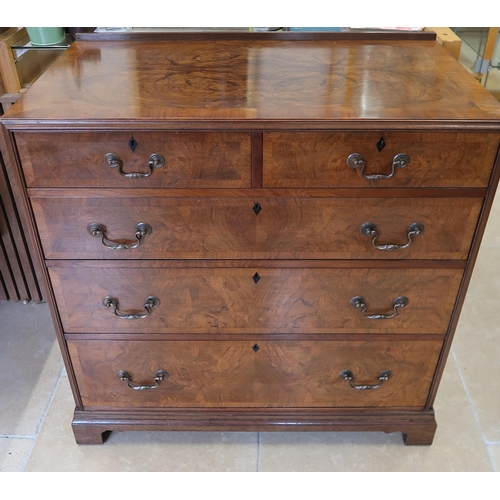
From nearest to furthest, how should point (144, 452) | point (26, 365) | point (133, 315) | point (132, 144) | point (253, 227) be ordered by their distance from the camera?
point (132, 144)
point (253, 227)
point (133, 315)
point (144, 452)
point (26, 365)

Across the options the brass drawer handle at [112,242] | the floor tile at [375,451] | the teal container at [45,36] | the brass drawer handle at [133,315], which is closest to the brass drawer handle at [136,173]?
the brass drawer handle at [112,242]

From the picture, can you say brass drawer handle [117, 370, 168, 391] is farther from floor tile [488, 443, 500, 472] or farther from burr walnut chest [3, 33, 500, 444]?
floor tile [488, 443, 500, 472]

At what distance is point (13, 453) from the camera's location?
1.42 m

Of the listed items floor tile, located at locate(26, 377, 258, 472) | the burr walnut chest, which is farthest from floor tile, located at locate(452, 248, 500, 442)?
floor tile, located at locate(26, 377, 258, 472)

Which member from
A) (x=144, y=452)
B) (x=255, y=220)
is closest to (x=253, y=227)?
(x=255, y=220)

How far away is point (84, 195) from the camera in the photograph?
108 cm

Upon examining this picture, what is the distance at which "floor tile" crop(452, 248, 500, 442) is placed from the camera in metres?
1.55

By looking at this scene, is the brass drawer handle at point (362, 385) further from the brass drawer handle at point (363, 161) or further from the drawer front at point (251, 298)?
the brass drawer handle at point (363, 161)

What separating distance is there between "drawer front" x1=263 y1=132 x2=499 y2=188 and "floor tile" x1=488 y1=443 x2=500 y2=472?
30.3 inches

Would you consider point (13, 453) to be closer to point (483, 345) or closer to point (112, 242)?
point (112, 242)

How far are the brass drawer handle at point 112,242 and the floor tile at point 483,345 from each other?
41.9 inches

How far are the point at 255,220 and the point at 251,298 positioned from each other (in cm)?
20

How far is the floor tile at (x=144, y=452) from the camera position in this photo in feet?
4.60

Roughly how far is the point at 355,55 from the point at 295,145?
0.39 meters
